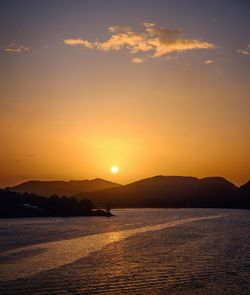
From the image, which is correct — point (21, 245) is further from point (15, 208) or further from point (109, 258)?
point (15, 208)

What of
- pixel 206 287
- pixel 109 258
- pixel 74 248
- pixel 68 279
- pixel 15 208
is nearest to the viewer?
pixel 206 287

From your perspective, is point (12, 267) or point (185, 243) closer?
point (12, 267)

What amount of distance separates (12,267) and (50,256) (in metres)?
9.13

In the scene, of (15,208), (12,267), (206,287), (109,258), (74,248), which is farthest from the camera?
(15,208)

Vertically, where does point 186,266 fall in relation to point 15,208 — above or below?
below

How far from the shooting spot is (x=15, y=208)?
194 metres

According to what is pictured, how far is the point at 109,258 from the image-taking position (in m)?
48.5

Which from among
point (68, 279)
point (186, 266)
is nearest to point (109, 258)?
point (186, 266)

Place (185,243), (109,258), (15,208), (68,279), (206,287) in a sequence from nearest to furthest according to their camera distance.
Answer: (206,287) < (68,279) < (109,258) < (185,243) < (15,208)

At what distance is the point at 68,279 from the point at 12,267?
8366 mm

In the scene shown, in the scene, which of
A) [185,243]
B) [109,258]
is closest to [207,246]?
[185,243]

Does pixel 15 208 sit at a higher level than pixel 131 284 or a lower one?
higher

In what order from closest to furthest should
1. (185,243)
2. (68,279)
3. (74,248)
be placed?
(68,279) < (74,248) < (185,243)

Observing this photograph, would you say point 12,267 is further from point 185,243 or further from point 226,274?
point 185,243
